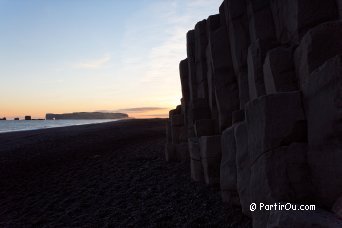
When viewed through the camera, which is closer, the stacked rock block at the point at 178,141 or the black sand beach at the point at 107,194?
the black sand beach at the point at 107,194

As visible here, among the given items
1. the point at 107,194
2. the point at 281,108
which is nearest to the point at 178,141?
the point at 107,194

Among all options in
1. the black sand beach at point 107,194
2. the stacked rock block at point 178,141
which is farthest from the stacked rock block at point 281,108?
the stacked rock block at point 178,141

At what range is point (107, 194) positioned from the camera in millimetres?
12023

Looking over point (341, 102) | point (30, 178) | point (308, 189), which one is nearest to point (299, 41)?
point (341, 102)

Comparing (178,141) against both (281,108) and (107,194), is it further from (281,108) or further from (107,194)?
(281,108)

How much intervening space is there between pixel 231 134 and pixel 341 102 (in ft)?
13.4

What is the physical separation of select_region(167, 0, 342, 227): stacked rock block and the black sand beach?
1072 mm

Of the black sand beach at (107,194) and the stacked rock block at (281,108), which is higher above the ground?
the stacked rock block at (281,108)

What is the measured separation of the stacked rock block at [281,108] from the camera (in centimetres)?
499

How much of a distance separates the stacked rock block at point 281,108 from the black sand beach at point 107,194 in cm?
107

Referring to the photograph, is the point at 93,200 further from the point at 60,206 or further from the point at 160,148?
the point at 160,148

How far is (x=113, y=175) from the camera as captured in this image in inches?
578

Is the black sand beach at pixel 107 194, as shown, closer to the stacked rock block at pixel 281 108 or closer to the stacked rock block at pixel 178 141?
the stacked rock block at pixel 178 141

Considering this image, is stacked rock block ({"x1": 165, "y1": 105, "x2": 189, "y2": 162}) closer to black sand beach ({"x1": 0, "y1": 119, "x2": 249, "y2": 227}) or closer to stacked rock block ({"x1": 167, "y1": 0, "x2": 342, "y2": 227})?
black sand beach ({"x1": 0, "y1": 119, "x2": 249, "y2": 227})
